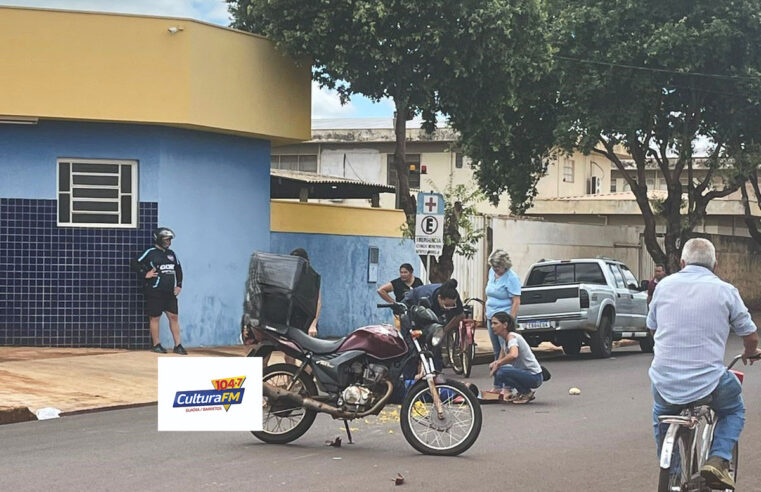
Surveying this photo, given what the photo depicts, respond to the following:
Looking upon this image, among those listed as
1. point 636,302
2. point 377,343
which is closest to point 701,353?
point 377,343

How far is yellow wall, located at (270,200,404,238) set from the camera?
2291 cm

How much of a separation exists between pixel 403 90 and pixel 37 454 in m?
13.2

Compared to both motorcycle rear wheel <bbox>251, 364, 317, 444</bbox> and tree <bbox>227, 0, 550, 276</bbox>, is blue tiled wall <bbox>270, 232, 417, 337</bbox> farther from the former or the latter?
motorcycle rear wheel <bbox>251, 364, 317, 444</bbox>

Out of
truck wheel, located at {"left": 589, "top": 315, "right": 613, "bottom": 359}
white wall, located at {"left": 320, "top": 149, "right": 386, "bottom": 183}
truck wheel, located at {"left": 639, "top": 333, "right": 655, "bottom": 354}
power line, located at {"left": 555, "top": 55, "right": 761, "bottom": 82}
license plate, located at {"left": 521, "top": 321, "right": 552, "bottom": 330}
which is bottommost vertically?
truck wheel, located at {"left": 639, "top": 333, "right": 655, "bottom": 354}

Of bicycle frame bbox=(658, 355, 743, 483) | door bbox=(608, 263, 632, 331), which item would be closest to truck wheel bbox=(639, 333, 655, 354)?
door bbox=(608, 263, 632, 331)

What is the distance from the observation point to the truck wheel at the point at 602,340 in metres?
22.1

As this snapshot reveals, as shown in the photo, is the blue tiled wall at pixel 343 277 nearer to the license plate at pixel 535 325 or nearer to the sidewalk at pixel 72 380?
the license plate at pixel 535 325

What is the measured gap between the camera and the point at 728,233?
44562 millimetres

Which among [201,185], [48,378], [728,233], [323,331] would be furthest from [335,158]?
[48,378]

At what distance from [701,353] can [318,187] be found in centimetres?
2275

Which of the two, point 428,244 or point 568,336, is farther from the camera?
point 568,336

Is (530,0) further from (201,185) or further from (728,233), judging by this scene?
(728,233)

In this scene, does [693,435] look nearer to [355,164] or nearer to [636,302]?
[636,302]

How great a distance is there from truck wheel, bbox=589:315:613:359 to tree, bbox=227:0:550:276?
3.15m
